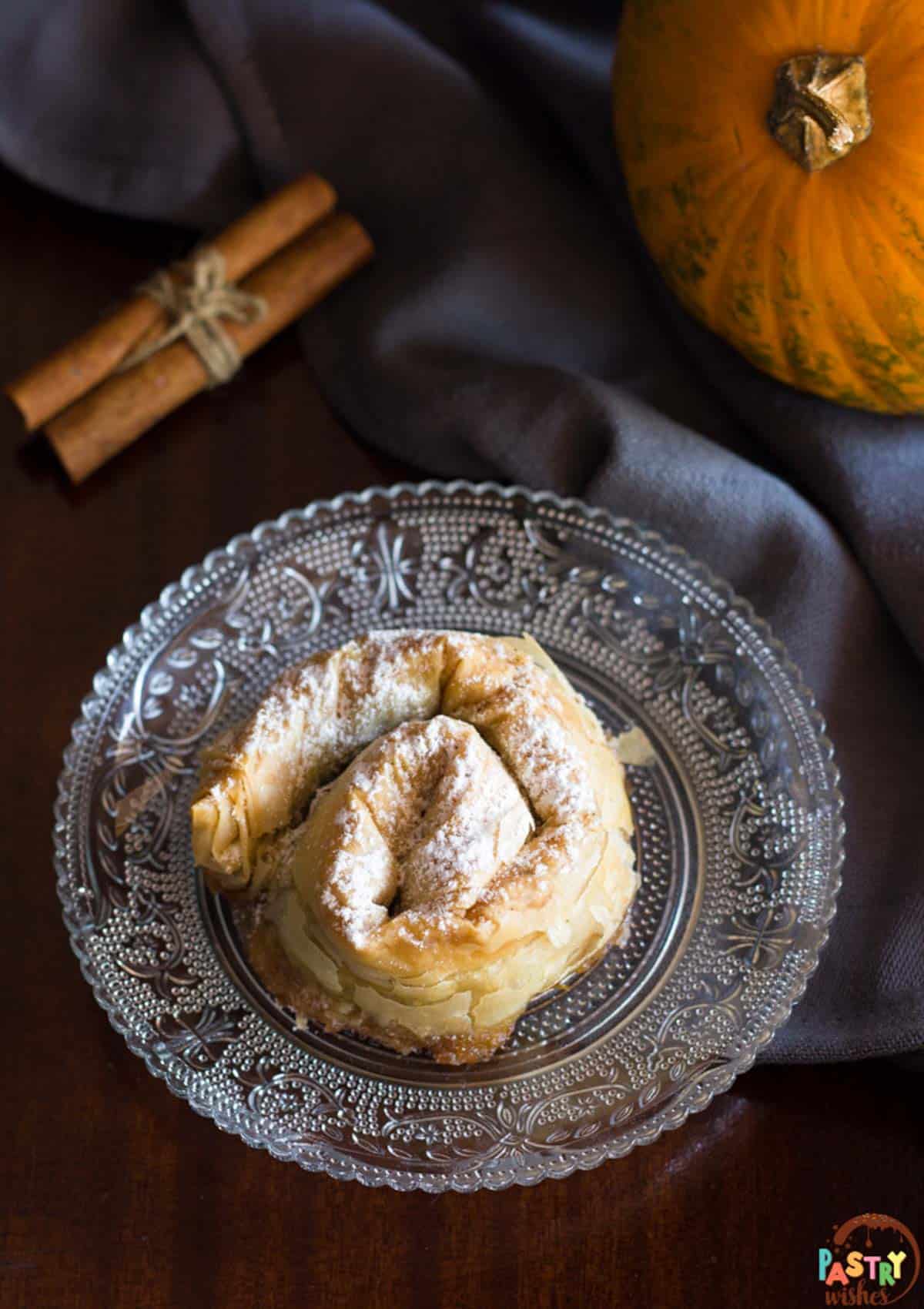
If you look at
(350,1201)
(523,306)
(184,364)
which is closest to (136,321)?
(184,364)

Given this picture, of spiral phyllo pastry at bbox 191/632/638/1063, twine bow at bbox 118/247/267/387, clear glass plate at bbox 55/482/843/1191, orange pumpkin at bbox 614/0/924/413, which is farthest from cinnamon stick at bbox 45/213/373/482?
spiral phyllo pastry at bbox 191/632/638/1063

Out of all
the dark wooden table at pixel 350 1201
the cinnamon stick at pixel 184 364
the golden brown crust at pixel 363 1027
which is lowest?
the dark wooden table at pixel 350 1201

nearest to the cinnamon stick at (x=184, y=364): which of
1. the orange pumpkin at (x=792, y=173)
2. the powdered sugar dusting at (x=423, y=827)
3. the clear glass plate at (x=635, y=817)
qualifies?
the clear glass plate at (x=635, y=817)

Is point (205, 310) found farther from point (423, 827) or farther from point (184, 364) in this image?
point (423, 827)

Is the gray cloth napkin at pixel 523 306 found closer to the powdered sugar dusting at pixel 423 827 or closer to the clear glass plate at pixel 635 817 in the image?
the clear glass plate at pixel 635 817

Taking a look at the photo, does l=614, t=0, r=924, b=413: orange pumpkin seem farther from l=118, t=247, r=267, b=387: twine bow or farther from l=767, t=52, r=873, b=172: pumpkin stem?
l=118, t=247, r=267, b=387: twine bow
